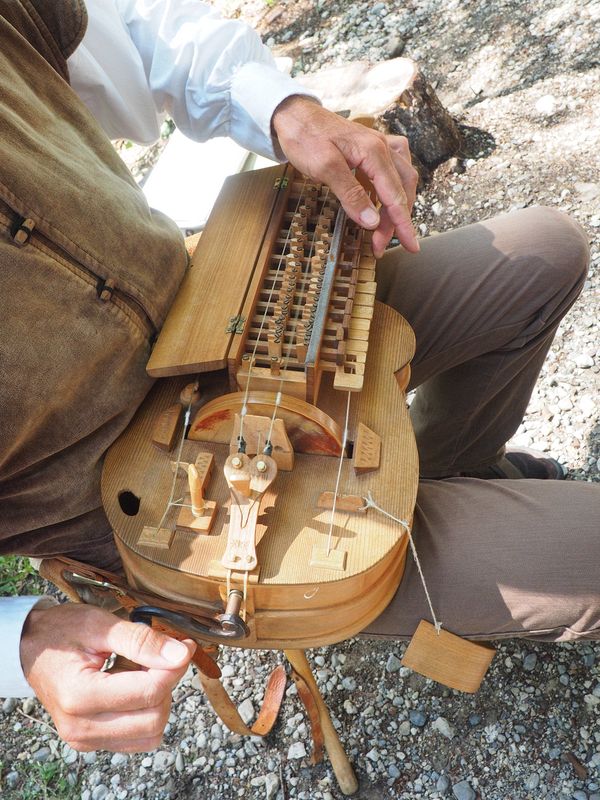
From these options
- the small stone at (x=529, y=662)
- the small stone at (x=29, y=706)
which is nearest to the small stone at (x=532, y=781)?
the small stone at (x=529, y=662)

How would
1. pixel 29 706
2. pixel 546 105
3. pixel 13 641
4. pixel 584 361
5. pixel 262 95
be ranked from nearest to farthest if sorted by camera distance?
pixel 13 641 → pixel 262 95 → pixel 29 706 → pixel 584 361 → pixel 546 105

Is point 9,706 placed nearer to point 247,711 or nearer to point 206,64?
point 247,711

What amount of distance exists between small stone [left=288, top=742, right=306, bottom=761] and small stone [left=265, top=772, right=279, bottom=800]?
0.21 feet

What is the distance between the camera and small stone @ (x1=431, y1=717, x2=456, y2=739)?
1.85m

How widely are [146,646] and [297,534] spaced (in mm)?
318

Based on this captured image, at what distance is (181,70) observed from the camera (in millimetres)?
1683

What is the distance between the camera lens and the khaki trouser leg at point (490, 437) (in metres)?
1.34

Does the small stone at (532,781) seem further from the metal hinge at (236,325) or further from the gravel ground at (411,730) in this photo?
the metal hinge at (236,325)

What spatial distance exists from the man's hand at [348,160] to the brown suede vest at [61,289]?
0.37m

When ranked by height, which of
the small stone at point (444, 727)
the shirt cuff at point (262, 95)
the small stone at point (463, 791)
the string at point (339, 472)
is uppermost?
the shirt cuff at point (262, 95)

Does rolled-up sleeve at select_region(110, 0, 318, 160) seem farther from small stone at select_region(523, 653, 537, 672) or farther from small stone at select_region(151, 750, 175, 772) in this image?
small stone at select_region(151, 750, 175, 772)

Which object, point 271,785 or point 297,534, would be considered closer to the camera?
point 297,534

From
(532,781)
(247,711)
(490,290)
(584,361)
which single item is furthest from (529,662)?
(584,361)

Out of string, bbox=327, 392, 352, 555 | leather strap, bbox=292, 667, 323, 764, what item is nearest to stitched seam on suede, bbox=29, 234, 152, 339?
string, bbox=327, 392, 352, 555
